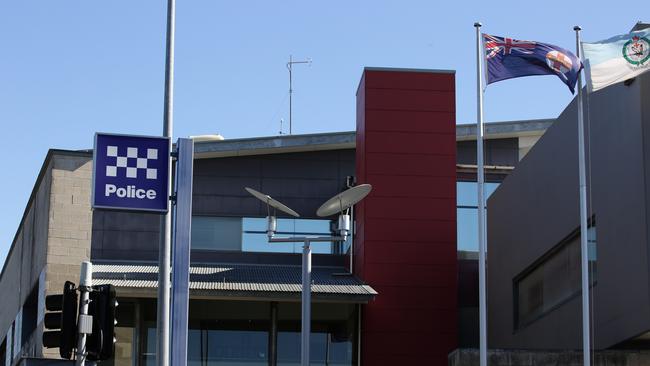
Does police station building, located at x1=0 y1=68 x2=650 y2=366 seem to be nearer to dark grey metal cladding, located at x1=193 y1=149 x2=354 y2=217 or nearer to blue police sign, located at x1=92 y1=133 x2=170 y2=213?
dark grey metal cladding, located at x1=193 y1=149 x2=354 y2=217

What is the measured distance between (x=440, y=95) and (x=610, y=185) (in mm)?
A: 8848

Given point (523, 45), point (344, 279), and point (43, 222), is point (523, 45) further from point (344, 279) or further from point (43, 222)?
point (43, 222)

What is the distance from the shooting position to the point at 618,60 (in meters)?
23.9

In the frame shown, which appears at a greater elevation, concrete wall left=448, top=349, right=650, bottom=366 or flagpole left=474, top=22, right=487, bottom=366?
flagpole left=474, top=22, right=487, bottom=366

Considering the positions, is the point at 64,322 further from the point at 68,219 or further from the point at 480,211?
the point at 68,219

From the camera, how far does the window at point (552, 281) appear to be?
28.7 m

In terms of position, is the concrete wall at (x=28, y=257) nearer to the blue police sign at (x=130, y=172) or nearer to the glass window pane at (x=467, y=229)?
the glass window pane at (x=467, y=229)

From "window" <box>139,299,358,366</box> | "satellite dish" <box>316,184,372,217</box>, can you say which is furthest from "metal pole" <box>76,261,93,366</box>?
"window" <box>139,299,358,366</box>

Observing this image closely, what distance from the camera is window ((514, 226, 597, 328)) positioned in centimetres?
2869

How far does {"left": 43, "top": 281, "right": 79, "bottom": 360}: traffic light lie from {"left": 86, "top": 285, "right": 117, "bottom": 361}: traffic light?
0.23m

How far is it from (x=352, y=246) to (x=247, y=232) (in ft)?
11.9

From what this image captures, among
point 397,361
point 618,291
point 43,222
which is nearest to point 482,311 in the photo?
point 618,291

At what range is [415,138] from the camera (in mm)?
33969

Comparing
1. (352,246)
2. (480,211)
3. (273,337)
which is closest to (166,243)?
(480,211)
